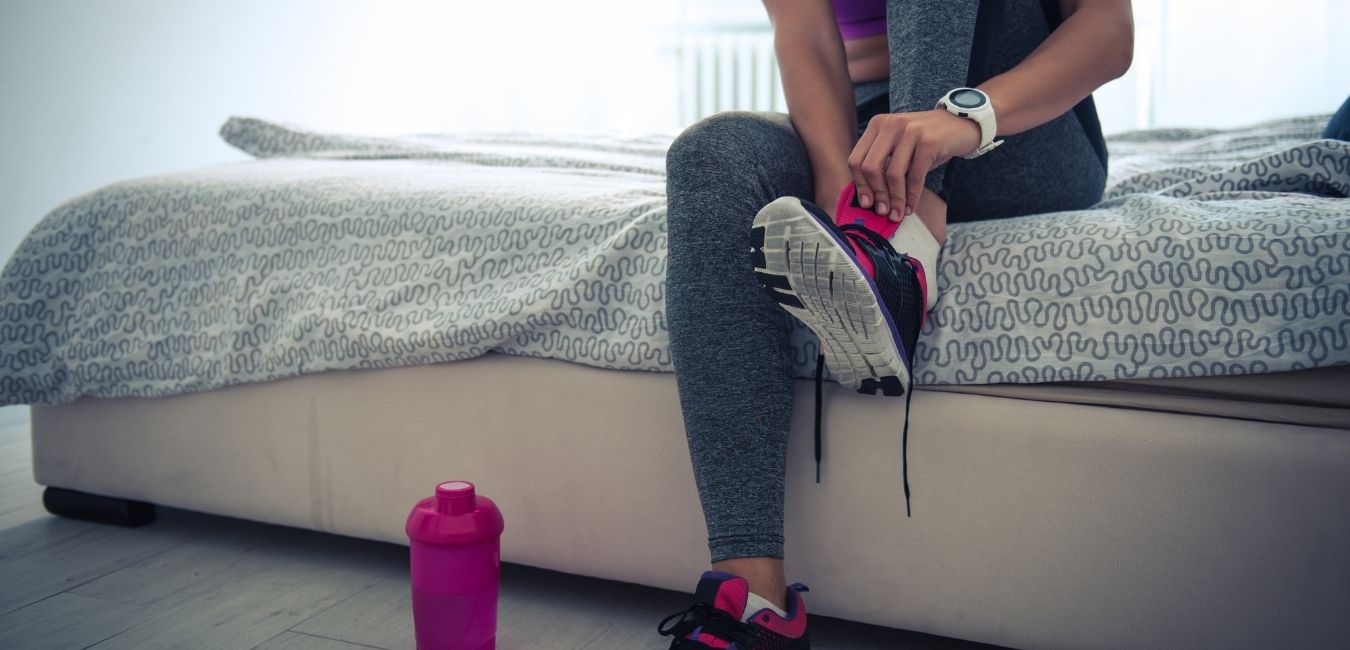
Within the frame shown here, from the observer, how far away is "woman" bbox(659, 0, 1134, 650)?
0.71 metres

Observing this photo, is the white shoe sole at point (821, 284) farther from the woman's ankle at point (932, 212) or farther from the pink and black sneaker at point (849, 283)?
the woman's ankle at point (932, 212)

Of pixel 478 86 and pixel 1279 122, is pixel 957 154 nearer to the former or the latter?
pixel 1279 122

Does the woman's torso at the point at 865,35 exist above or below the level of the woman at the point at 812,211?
above

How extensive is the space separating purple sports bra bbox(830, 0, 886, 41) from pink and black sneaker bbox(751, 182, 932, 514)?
33cm

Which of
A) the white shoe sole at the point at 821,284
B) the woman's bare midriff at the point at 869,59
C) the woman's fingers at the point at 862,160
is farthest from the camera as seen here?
the woman's bare midriff at the point at 869,59

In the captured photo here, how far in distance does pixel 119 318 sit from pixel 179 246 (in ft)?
0.36

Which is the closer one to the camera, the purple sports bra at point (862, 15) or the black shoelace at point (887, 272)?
the black shoelace at point (887, 272)

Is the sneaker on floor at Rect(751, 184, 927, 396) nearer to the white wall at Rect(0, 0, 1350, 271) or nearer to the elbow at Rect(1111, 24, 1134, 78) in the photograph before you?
the elbow at Rect(1111, 24, 1134, 78)

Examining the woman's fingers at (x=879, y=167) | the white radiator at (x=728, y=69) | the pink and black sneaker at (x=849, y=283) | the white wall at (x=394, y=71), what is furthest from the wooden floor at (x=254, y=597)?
the white radiator at (x=728, y=69)

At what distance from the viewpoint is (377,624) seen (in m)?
0.92

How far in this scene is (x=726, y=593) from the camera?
0.71 m

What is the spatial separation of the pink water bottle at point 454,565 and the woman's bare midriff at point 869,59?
0.57m

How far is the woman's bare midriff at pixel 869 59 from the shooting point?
1003mm

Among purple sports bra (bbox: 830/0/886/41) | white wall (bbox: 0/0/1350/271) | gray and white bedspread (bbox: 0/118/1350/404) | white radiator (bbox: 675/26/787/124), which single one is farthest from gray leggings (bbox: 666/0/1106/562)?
white radiator (bbox: 675/26/787/124)
